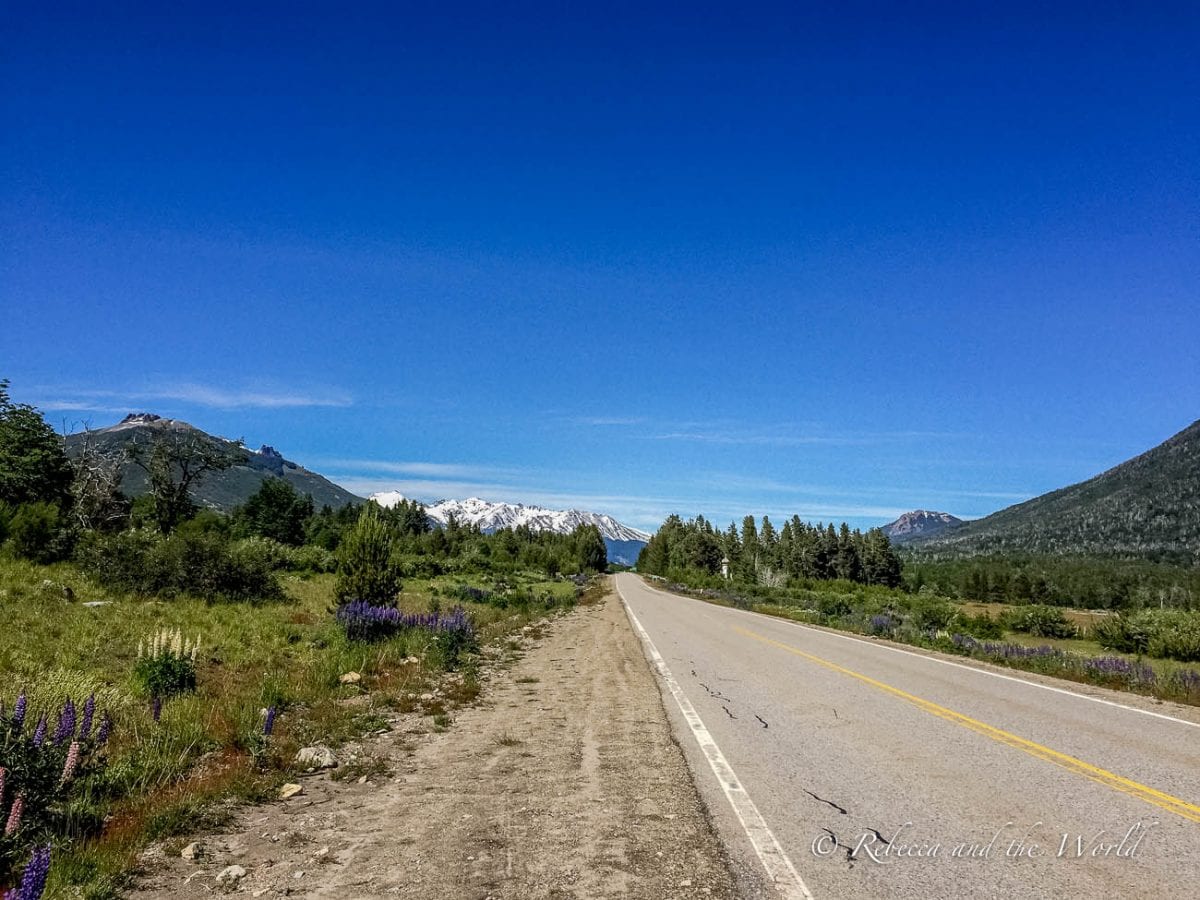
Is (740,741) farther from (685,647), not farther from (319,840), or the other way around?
(685,647)

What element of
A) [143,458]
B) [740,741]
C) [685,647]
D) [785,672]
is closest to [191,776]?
[740,741]

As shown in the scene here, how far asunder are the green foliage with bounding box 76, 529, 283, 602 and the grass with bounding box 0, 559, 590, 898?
1182mm

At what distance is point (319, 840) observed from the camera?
229 inches

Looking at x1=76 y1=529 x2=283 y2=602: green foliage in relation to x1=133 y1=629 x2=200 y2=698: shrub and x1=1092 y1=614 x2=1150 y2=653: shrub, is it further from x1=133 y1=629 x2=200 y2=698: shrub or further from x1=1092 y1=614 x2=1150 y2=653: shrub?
x1=1092 y1=614 x2=1150 y2=653: shrub

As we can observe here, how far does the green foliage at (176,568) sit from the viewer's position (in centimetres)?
2370

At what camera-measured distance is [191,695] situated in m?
10.3

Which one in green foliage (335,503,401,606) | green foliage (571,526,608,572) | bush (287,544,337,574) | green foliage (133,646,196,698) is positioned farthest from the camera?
green foliage (571,526,608,572)

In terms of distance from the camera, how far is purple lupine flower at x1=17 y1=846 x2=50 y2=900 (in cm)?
344

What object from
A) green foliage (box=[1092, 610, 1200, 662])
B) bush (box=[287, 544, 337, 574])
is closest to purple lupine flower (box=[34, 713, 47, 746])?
green foliage (box=[1092, 610, 1200, 662])

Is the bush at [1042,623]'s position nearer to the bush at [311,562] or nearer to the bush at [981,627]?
the bush at [981,627]

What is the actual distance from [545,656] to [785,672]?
23.7 feet

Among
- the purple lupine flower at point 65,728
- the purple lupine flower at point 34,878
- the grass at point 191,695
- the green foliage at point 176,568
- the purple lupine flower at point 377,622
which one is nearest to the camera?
the purple lupine flower at point 34,878

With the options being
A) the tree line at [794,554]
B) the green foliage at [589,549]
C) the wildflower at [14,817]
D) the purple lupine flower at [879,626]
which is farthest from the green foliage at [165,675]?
the green foliage at [589,549]

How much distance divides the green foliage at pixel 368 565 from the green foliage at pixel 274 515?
92.2m
